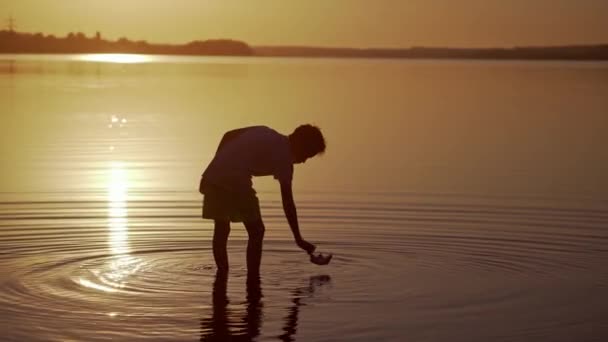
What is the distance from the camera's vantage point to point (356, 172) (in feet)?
81.5

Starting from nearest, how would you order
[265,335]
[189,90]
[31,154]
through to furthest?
[265,335] < [31,154] < [189,90]

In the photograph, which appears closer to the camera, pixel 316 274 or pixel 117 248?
pixel 316 274

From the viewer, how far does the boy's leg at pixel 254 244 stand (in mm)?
13039

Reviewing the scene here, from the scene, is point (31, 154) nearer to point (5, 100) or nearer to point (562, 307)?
point (562, 307)

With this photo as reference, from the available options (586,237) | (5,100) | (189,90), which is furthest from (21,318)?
(189,90)

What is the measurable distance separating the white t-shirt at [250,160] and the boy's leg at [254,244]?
1.54 feet

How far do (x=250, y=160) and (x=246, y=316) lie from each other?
1.74m

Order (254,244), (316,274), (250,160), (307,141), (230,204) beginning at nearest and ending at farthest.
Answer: (307,141)
(250,160)
(230,204)
(254,244)
(316,274)

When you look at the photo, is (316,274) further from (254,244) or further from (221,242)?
(221,242)

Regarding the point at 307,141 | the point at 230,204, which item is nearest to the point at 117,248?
the point at 230,204

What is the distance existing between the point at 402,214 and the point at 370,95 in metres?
42.8

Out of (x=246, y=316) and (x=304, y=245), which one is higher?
(x=304, y=245)

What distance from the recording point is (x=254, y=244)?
13.1m

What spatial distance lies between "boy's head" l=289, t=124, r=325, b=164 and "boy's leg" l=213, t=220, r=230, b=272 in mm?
1384
